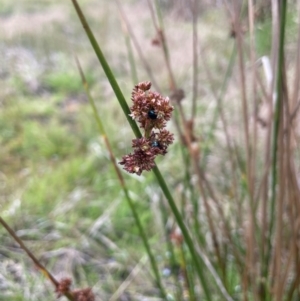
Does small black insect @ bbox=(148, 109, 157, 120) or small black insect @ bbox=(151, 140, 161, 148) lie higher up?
small black insect @ bbox=(148, 109, 157, 120)

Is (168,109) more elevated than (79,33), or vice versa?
(79,33)

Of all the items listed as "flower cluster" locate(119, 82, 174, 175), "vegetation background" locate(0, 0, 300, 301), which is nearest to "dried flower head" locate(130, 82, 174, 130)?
"flower cluster" locate(119, 82, 174, 175)

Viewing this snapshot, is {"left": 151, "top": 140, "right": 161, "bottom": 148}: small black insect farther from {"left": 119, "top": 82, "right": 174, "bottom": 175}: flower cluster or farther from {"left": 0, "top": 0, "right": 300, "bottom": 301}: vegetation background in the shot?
{"left": 0, "top": 0, "right": 300, "bottom": 301}: vegetation background

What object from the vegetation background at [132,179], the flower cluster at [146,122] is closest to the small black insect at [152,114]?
the flower cluster at [146,122]

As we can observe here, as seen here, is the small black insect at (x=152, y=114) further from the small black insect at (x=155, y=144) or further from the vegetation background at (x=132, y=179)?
the vegetation background at (x=132, y=179)

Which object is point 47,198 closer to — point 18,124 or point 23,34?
point 18,124

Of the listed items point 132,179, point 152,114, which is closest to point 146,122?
point 152,114

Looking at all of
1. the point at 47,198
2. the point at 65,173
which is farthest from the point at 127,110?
the point at 65,173

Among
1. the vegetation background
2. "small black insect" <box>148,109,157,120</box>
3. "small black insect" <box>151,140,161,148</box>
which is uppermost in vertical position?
the vegetation background
